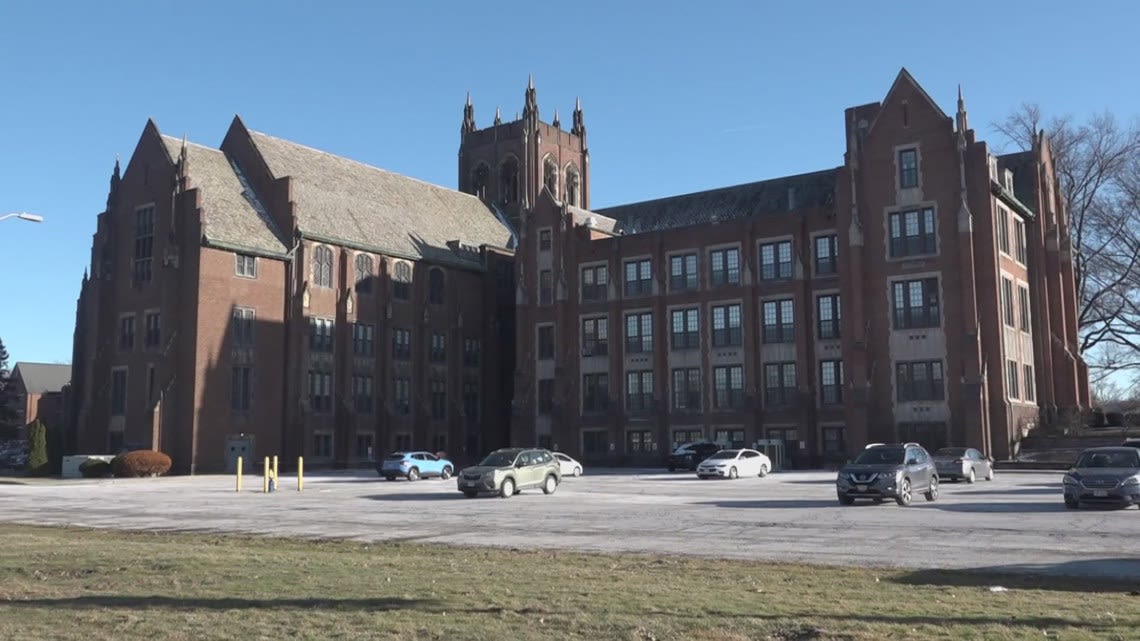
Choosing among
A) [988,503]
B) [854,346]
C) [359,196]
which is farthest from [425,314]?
[988,503]

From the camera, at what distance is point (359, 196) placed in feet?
236

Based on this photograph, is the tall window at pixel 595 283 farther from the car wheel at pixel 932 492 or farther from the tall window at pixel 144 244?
the car wheel at pixel 932 492

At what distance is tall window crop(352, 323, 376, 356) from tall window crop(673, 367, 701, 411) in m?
19.5

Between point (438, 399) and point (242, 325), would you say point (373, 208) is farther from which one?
point (242, 325)

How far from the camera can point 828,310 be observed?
57156 mm

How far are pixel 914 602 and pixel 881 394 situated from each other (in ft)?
146

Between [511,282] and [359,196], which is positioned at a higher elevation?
[359,196]

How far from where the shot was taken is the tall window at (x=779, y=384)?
190 ft

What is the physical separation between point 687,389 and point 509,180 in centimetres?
3743

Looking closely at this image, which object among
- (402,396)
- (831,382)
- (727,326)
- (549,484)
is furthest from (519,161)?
(549,484)

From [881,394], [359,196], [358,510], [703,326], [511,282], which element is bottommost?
[358,510]

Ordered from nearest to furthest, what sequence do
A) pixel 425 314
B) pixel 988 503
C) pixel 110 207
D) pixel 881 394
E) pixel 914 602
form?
pixel 914 602 → pixel 988 503 → pixel 881 394 → pixel 110 207 → pixel 425 314

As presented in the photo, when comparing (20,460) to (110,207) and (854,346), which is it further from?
(854,346)

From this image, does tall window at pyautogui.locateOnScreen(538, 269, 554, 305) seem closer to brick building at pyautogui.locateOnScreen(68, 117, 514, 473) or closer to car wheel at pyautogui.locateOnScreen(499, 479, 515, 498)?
brick building at pyautogui.locateOnScreen(68, 117, 514, 473)
